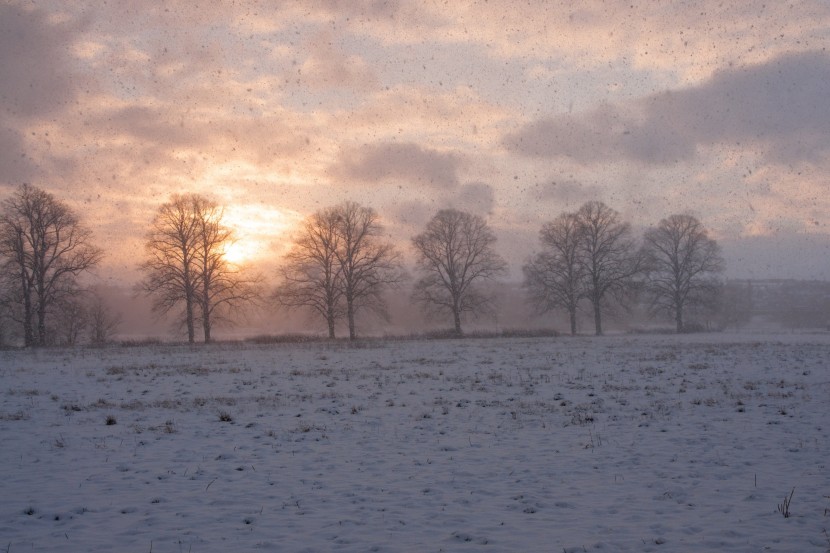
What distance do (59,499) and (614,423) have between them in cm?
1051

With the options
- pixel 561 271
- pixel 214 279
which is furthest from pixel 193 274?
pixel 561 271

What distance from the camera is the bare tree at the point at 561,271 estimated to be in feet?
171

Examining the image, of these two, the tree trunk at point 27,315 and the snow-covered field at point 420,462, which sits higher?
the tree trunk at point 27,315

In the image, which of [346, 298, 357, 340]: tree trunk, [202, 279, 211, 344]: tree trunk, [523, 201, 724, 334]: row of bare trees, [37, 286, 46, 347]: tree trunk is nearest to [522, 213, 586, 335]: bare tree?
[523, 201, 724, 334]: row of bare trees

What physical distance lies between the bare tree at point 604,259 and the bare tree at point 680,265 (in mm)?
2761

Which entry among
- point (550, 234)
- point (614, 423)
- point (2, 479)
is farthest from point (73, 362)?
point (550, 234)

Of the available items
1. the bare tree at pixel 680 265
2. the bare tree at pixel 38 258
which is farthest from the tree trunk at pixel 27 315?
the bare tree at pixel 680 265

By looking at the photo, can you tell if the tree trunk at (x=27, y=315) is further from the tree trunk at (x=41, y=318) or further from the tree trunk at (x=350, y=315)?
the tree trunk at (x=350, y=315)

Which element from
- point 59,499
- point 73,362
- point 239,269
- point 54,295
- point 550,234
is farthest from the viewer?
point 550,234

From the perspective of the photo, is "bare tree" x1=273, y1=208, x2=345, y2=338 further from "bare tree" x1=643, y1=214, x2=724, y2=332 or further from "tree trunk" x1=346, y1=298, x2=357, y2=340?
"bare tree" x1=643, y1=214, x2=724, y2=332

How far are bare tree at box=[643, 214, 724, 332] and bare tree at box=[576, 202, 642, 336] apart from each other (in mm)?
2761

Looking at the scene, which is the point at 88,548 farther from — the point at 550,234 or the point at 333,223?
the point at 550,234

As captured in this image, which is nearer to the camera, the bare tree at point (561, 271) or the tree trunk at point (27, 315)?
the tree trunk at point (27, 315)

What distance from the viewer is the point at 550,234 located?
53.6 meters
